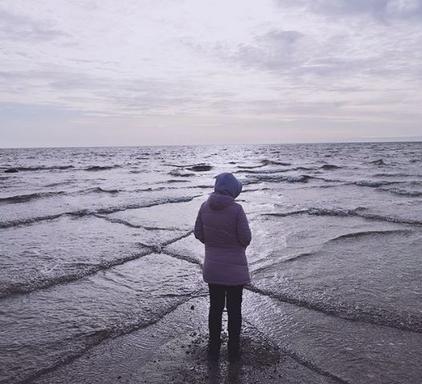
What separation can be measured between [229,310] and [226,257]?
524mm

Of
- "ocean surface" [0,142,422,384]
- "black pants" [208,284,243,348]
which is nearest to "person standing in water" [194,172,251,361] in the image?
"black pants" [208,284,243,348]

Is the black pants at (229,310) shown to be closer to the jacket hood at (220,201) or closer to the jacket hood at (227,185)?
the jacket hood at (220,201)

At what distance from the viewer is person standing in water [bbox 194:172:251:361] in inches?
142

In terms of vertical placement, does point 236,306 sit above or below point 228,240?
below

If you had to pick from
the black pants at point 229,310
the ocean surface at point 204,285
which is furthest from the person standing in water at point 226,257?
the ocean surface at point 204,285

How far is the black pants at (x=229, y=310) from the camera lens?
3660mm

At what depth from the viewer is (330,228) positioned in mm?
9188

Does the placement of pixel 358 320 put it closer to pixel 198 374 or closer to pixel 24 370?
pixel 198 374

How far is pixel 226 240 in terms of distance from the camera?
3.67m

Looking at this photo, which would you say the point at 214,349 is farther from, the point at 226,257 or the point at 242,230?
the point at 242,230

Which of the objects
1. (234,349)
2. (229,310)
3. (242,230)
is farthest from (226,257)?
(234,349)

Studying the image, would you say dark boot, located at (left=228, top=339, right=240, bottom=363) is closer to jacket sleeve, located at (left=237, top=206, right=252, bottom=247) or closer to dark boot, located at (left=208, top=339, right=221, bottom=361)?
dark boot, located at (left=208, top=339, right=221, bottom=361)

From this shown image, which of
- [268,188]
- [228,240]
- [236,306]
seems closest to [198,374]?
[236,306]

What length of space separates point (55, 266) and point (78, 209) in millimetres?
5937
